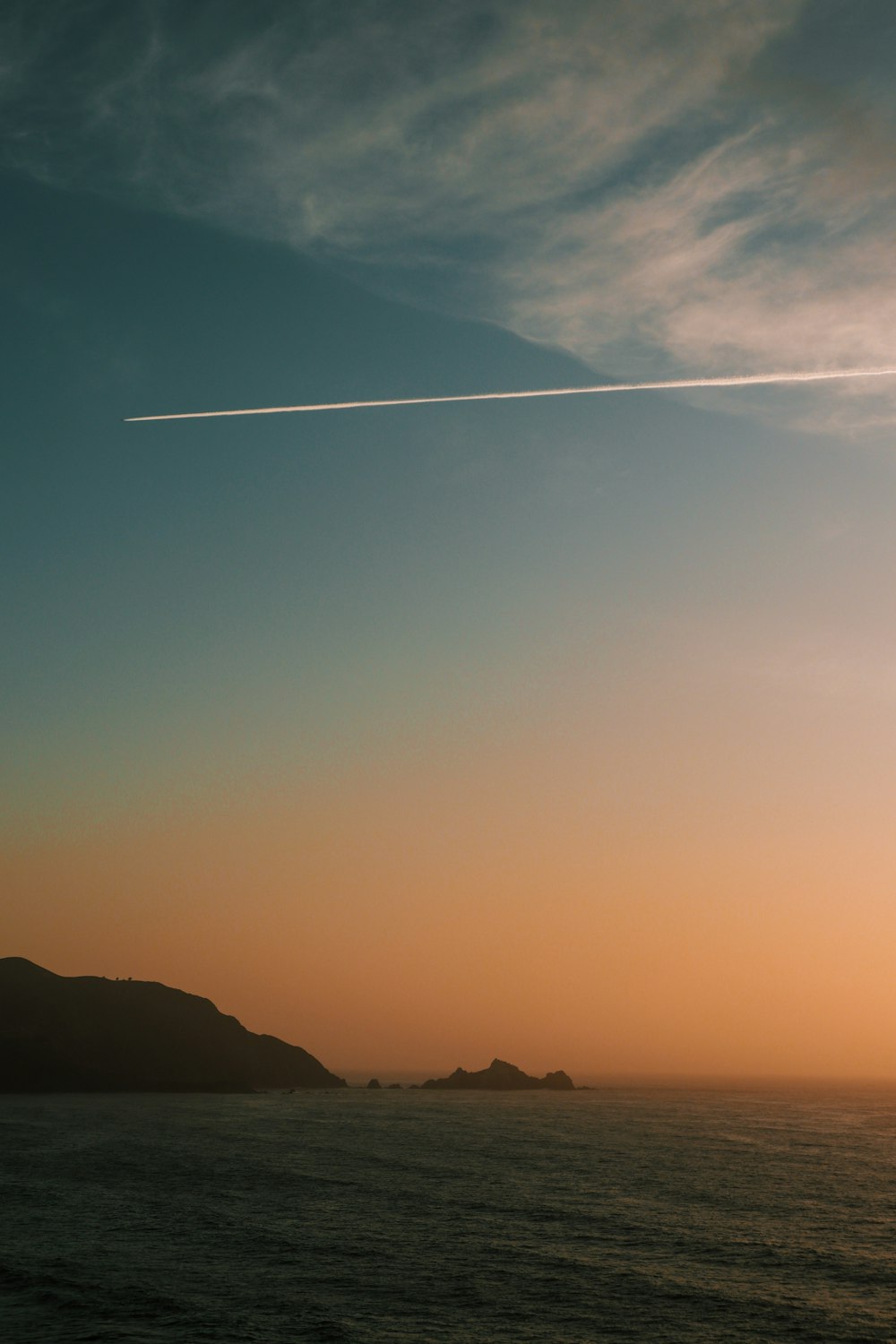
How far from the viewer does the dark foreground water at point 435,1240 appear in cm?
3559

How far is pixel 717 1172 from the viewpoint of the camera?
8088 centimetres

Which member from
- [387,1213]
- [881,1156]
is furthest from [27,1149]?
[881,1156]

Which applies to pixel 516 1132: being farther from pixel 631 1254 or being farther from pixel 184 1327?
pixel 184 1327

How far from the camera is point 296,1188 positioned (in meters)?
67.2

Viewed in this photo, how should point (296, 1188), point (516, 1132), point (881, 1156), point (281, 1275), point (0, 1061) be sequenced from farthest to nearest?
1. point (0, 1061)
2. point (516, 1132)
3. point (881, 1156)
4. point (296, 1188)
5. point (281, 1275)

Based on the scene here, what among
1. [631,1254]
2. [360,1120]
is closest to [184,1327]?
[631,1254]

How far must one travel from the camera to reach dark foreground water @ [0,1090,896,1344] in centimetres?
3559

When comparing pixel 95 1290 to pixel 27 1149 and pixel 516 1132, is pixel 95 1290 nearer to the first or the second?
pixel 27 1149

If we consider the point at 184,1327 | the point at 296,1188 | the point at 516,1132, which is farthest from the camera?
the point at 516,1132

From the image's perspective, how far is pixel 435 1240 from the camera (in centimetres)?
4984

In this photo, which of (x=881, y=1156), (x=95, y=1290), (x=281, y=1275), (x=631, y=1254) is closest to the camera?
(x=95, y=1290)

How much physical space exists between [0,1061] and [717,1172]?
16407 centimetres

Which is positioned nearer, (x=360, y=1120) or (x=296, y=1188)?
(x=296, y=1188)

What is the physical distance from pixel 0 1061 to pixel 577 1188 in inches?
6452
